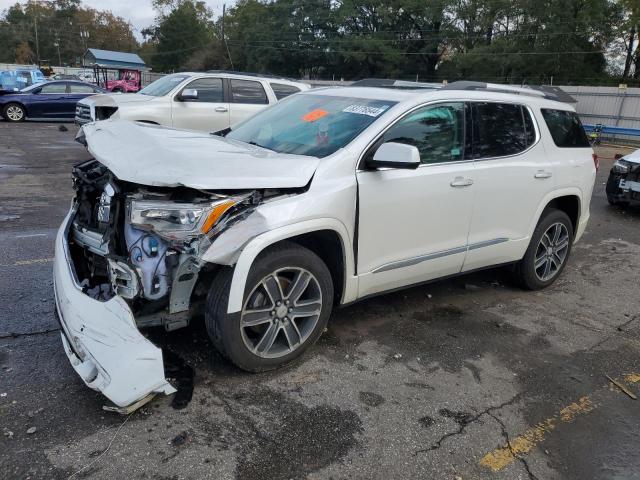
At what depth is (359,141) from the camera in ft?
12.1

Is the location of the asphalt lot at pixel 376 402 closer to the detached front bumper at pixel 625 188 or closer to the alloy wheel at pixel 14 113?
the detached front bumper at pixel 625 188

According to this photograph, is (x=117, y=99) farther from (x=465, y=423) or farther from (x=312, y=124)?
(x=465, y=423)

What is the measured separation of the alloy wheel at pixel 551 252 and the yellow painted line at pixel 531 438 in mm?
1964

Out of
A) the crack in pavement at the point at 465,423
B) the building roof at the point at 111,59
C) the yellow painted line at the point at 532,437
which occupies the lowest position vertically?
the yellow painted line at the point at 532,437

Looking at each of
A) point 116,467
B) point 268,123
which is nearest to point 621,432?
point 116,467

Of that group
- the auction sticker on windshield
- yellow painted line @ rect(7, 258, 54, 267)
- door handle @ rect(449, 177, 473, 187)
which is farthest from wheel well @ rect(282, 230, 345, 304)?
yellow painted line @ rect(7, 258, 54, 267)

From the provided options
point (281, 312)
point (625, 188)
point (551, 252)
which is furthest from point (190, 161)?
point (625, 188)

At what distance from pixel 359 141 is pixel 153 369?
196 centimetres

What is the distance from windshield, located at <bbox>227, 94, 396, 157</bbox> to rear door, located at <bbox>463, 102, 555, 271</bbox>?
1018mm

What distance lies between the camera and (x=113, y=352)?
282cm

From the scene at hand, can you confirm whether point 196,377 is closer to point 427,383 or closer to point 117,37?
point 427,383

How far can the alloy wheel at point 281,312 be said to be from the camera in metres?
3.31

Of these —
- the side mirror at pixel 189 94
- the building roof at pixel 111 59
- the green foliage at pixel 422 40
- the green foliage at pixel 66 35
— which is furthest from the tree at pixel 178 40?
the side mirror at pixel 189 94

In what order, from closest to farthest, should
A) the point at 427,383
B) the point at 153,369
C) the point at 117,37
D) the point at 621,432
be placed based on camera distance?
the point at 153,369 → the point at 621,432 → the point at 427,383 → the point at 117,37
